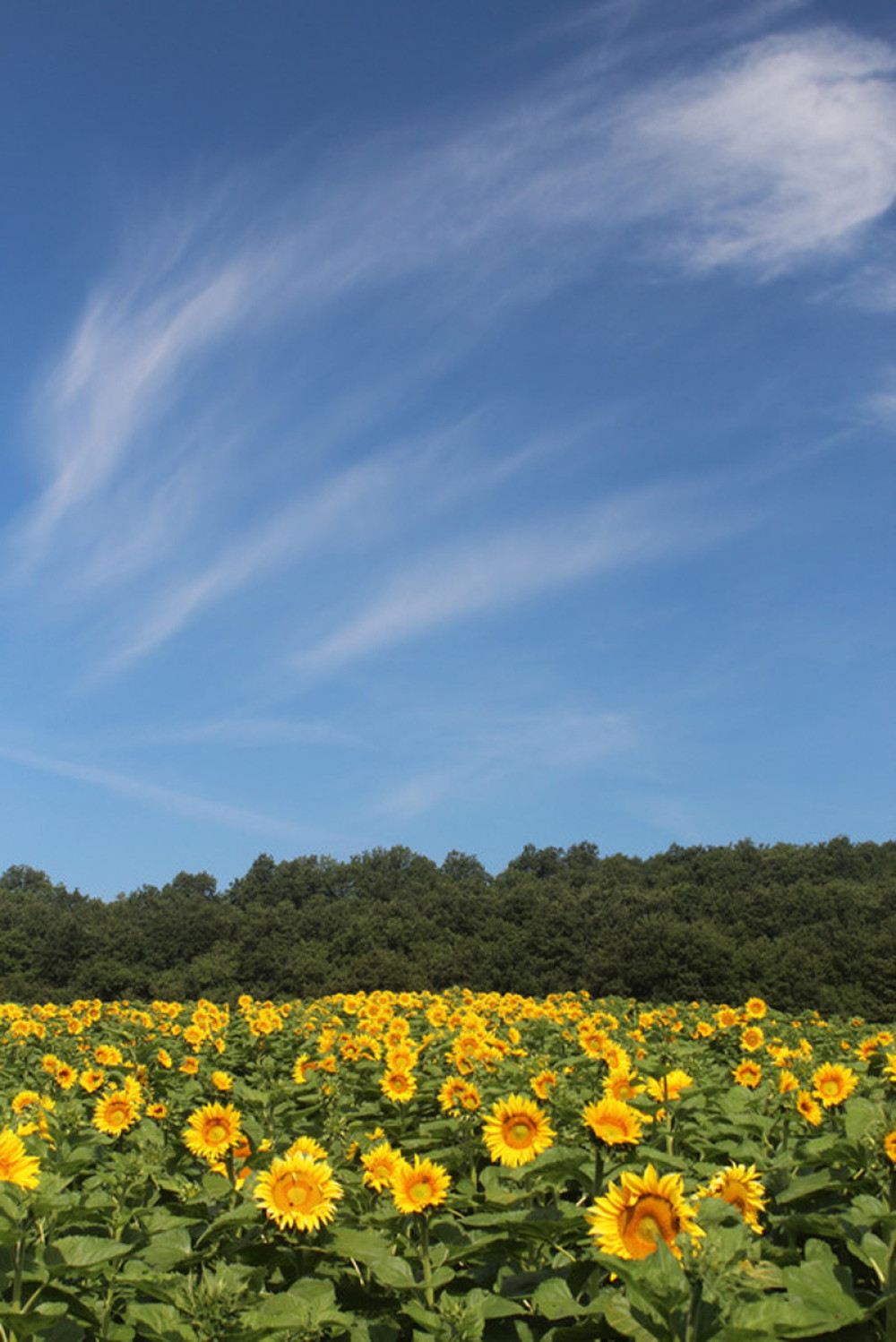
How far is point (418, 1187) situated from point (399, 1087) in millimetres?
2888

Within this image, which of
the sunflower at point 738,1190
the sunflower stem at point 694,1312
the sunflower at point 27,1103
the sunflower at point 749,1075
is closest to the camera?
the sunflower stem at point 694,1312

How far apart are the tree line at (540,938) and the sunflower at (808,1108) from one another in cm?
4291

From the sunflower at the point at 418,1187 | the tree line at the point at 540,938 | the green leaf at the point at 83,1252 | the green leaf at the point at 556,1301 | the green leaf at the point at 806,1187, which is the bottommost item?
the green leaf at the point at 556,1301

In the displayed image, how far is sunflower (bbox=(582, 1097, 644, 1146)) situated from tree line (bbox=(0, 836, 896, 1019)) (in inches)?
1789

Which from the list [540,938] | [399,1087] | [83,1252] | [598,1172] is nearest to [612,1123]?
[598,1172]

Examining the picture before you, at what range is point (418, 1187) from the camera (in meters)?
3.76

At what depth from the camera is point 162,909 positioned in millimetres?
72625

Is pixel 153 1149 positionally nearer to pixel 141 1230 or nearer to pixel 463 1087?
pixel 141 1230

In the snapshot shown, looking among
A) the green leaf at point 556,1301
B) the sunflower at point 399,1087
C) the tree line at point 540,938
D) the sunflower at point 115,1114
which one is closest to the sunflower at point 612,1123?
the green leaf at point 556,1301

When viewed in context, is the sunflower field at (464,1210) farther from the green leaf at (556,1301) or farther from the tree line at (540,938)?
the tree line at (540,938)

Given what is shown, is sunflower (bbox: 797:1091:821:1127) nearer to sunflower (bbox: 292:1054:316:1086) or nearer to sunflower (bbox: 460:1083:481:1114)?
sunflower (bbox: 460:1083:481:1114)

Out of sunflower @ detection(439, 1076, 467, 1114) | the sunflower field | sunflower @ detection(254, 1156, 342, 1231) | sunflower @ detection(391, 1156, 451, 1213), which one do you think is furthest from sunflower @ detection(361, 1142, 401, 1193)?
sunflower @ detection(439, 1076, 467, 1114)

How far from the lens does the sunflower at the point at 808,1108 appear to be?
18.0ft

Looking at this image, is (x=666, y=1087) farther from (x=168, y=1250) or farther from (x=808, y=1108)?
(x=168, y=1250)
